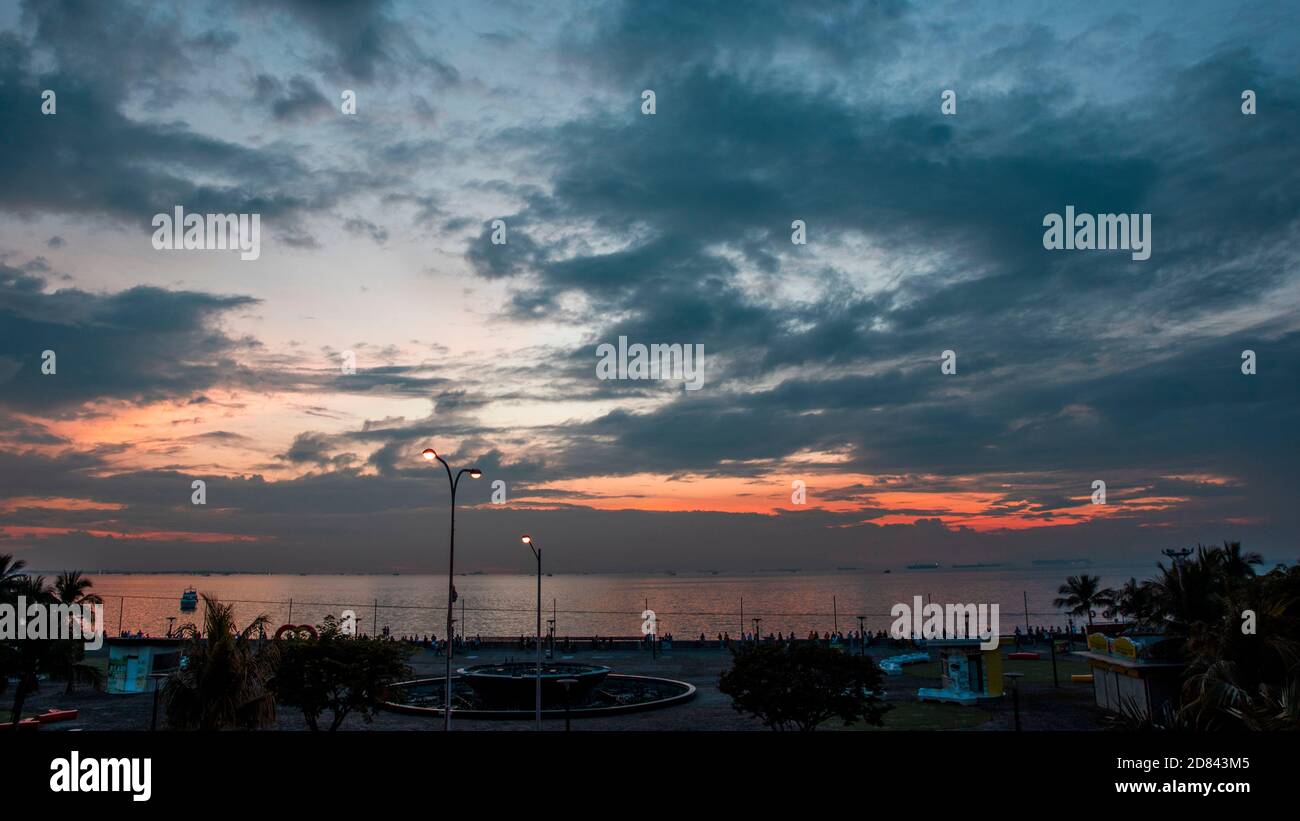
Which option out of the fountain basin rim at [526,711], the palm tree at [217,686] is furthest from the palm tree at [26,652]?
the fountain basin rim at [526,711]

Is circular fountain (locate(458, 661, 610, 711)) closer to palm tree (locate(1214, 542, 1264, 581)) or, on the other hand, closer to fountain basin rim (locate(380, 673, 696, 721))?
fountain basin rim (locate(380, 673, 696, 721))

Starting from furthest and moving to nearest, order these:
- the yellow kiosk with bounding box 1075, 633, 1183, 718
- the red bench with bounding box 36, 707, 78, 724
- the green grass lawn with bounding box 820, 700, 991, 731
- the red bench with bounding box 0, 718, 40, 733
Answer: the red bench with bounding box 36, 707, 78, 724 → the green grass lawn with bounding box 820, 700, 991, 731 → the yellow kiosk with bounding box 1075, 633, 1183, 718 → the red bench with bounding box 0, 718, 40, 733

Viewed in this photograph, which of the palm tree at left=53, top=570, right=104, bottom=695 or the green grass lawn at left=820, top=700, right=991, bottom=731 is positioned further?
the green grass lawn at left=820, top=700, right=991, bottom=731

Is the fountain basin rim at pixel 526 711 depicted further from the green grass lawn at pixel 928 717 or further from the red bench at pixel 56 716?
the red bench at pixel 56 716

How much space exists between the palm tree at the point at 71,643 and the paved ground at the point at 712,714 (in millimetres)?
8091

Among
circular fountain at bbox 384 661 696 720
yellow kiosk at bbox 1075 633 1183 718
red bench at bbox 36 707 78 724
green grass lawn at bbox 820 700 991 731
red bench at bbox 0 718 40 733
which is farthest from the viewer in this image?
circular fountain at bbox 384 661 696 720

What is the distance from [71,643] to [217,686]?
1562 cm

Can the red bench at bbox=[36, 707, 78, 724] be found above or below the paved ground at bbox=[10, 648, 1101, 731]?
above

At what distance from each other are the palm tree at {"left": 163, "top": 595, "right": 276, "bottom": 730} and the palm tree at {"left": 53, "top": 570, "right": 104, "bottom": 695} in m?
13.3

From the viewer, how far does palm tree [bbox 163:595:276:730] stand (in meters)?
25.6

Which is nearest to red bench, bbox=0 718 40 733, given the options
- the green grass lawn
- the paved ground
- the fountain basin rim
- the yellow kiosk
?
the paved ground

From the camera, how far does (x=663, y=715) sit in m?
47.0
